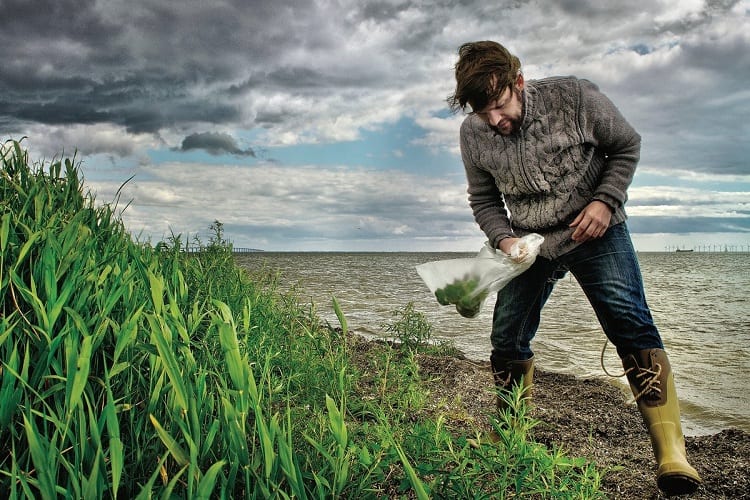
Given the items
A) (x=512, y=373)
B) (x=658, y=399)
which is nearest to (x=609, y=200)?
(x=658, y=399)

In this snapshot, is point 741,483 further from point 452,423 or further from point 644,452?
point 452,423

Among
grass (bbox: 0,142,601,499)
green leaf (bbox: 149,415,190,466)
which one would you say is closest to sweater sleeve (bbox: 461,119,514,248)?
grass (bbox: 0,142,601,499)

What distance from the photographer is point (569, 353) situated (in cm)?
718

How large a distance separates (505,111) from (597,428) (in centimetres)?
239

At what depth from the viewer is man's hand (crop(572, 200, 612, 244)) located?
301 cm

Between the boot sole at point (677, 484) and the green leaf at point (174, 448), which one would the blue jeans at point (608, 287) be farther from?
the green leaf at point (174, 448)

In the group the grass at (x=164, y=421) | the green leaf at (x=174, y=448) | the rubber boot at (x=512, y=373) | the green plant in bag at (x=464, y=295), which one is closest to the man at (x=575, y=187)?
the green plant in bag at (x=464, y=295)

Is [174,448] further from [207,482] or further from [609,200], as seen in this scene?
[609,200]

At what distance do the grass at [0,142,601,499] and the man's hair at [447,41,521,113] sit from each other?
1.27 metres

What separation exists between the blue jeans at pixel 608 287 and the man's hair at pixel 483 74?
97 cm

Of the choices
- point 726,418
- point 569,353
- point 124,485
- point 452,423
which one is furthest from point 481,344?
point 124,485

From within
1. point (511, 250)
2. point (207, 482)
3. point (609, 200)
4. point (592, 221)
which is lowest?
point (207, 482)

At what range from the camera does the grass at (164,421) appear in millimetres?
1554

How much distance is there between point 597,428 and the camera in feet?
13.4
